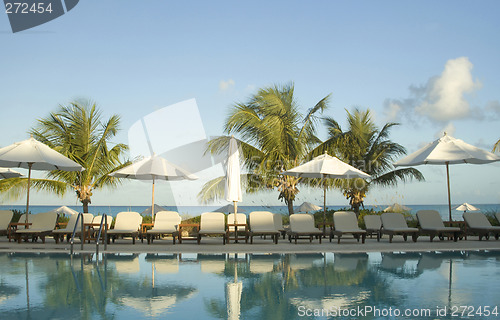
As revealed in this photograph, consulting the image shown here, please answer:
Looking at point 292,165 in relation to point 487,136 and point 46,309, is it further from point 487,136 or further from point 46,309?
point 46,309

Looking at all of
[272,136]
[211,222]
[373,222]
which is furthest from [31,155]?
[373,222]

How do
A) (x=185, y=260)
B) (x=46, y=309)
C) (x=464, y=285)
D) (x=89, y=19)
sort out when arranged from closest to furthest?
(x=46, y=309)
(x=464, y=285)
(x=185, y=260)
(x=89, y=19)

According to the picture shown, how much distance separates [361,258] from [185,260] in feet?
11.6

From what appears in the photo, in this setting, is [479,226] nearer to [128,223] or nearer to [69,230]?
[128,223]

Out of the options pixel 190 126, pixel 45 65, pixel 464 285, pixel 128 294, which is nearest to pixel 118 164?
pixel 190 126

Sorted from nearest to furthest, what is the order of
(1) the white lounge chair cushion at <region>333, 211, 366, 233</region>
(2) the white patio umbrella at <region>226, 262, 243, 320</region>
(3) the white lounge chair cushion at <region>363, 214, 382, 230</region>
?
(2) the white patio umbrella at <region>226, 262, 243, 320</region> → (1) the white lounge chair cushion at <region>333, 211, 366, 233</region> → (3) the white lounge chair cushion at <region>363, 214, 382, 230</region>

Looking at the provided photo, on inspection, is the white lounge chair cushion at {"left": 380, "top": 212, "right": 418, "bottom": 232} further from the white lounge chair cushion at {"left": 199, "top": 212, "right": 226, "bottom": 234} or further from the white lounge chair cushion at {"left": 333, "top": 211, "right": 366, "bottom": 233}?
the white lounge chair cushion at {"left": 199, "top": 212, "right": 226, "bottom": 234}

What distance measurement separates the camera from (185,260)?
9.00 m

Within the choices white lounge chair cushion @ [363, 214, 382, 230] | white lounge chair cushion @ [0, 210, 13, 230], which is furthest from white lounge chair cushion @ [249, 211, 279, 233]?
white lounge chair cushion @ [0, 210, 13, 230]

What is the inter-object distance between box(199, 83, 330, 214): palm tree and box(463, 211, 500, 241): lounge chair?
6.48 meters

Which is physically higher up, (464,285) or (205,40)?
(205,40)

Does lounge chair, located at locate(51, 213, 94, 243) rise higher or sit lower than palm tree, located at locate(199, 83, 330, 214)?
lower

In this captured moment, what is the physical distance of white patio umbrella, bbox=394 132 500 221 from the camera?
1226cm

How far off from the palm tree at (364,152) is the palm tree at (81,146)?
8.29 meters
